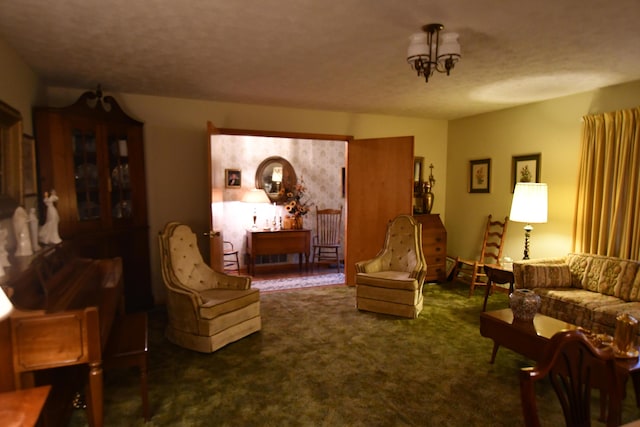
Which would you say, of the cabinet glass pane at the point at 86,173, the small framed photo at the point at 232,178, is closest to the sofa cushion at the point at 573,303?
the cabinet glass pane at the point at 86,173

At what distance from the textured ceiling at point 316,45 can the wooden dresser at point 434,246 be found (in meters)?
1.80

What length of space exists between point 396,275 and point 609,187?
7.51 ft

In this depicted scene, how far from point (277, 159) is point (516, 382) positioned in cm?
480

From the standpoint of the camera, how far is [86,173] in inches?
141

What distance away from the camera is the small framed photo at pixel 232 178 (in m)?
6.07

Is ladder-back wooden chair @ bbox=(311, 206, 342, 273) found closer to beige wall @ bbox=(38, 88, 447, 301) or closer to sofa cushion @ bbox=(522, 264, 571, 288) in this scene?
beige wall @ bbox=(38, 88, 447, 301)

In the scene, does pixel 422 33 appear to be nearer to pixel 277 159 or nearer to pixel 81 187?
pixel 81 187

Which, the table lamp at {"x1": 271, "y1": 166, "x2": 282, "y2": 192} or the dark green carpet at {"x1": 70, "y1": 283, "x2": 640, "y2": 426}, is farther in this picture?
the table lamp at {"x1": 271, "y1": 166, "x2": 282, "y2": 192}

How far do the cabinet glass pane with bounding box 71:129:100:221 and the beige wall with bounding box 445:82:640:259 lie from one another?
475 centimetres

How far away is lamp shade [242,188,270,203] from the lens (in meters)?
6.07

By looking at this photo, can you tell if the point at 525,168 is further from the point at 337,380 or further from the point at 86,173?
the point at 86,173

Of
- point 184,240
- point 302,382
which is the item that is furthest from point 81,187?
point 302,382

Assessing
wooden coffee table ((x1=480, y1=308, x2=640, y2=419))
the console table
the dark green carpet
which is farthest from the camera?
the console table

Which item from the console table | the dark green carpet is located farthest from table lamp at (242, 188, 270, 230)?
the dark green carpet
